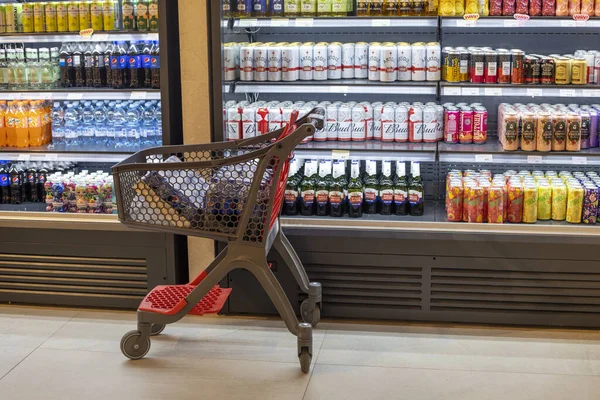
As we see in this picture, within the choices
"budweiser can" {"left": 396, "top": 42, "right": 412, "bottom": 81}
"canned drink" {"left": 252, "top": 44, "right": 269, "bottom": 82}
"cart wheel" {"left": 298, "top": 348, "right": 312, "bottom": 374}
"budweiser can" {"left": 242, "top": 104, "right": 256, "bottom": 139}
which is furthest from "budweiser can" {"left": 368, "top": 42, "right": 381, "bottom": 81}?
"cart wheel" {"left": 298, "top": 348, "right": 312, "bottom": 374}

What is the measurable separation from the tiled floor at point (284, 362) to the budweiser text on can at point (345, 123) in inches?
40.4

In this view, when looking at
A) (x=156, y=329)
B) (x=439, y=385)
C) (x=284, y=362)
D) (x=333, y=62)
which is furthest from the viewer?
(x=333, y=62)

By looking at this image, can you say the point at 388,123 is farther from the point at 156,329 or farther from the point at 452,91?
the point at 156,329

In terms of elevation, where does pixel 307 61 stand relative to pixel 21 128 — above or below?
above

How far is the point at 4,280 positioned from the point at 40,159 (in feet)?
2.34

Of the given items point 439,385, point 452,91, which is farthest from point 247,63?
point 439,385

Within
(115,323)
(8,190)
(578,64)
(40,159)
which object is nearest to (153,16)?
(40,159)

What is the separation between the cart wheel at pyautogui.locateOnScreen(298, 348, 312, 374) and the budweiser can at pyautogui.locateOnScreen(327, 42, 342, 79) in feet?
5.18

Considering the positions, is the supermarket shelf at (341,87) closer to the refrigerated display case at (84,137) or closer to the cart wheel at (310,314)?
Result: the refrigerated display case at (84,137)

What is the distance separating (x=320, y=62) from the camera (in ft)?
14.3

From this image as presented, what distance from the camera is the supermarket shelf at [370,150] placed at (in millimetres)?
4270

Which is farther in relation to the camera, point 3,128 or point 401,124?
Answer: point 3,128

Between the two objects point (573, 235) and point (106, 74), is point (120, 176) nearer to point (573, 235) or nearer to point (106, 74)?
point (106, 74)

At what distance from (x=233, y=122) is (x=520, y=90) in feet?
5.04
